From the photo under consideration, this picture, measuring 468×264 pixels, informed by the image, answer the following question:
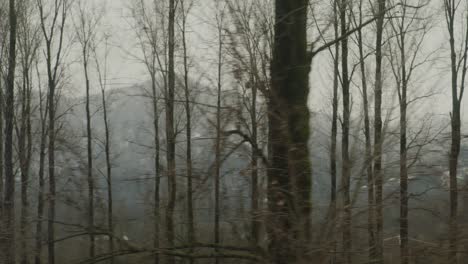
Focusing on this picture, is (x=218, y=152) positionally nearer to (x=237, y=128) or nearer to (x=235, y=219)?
(x=237, y=128)

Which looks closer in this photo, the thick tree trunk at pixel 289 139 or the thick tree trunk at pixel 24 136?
the thick tree trunk at pixel 289 139

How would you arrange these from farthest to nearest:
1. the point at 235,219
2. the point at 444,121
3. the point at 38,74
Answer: the point at 38,74 < the point at 444,121 < the point at 235,219

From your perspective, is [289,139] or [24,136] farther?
[24,136]

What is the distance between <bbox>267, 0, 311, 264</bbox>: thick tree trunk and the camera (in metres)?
2.81

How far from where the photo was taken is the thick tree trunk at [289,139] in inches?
111

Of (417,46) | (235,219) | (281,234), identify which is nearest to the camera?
(281,234)

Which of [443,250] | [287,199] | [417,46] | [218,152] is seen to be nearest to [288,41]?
[218,152]

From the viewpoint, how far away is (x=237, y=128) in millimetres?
3092

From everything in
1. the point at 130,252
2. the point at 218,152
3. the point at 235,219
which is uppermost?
the point at 218,152

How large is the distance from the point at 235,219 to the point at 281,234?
34cm

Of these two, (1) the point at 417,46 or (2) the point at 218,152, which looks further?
(1) the point at 417,46

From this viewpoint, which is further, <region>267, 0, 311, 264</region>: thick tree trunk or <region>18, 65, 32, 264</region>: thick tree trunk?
<region>18, 65, 32, 264</region>: thick tree trunk

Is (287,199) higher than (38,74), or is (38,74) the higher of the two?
(38,74)

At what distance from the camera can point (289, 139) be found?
9.73 ft
